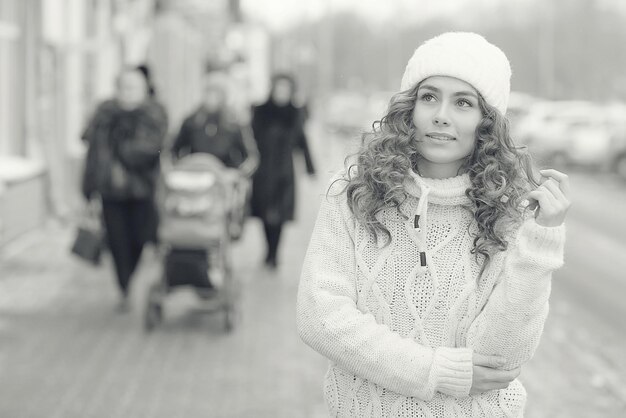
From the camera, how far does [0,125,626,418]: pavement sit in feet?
21.6

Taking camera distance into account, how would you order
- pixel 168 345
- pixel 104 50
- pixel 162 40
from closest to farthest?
1. pixel 168 345
2. pixel 104 50
3. pixel 162 40

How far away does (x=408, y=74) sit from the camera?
2.82m

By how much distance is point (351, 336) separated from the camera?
2.66m

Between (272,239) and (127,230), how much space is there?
282 cm

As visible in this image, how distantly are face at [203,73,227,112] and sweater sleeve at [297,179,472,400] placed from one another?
7.44m

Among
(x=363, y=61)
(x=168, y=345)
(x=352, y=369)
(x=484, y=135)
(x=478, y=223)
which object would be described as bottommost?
(x=363, y=61)

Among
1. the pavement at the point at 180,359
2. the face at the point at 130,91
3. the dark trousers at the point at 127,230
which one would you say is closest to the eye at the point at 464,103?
the pavement at the point at 180,359

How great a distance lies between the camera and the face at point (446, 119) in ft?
8.98

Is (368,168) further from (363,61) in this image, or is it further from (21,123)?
(363,61)

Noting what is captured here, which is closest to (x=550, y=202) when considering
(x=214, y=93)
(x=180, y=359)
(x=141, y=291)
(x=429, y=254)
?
(x=429, y=254)

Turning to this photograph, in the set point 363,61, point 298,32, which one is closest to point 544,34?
point 298,32

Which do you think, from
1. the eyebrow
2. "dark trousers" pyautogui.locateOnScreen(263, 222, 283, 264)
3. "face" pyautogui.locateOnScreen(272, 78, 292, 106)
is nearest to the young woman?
the eyebrow

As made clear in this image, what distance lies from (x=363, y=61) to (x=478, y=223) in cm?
9277

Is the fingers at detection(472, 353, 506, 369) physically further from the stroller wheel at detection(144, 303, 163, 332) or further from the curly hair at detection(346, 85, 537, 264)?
the stroller wheel at detection(144, 303, 163, 332)
